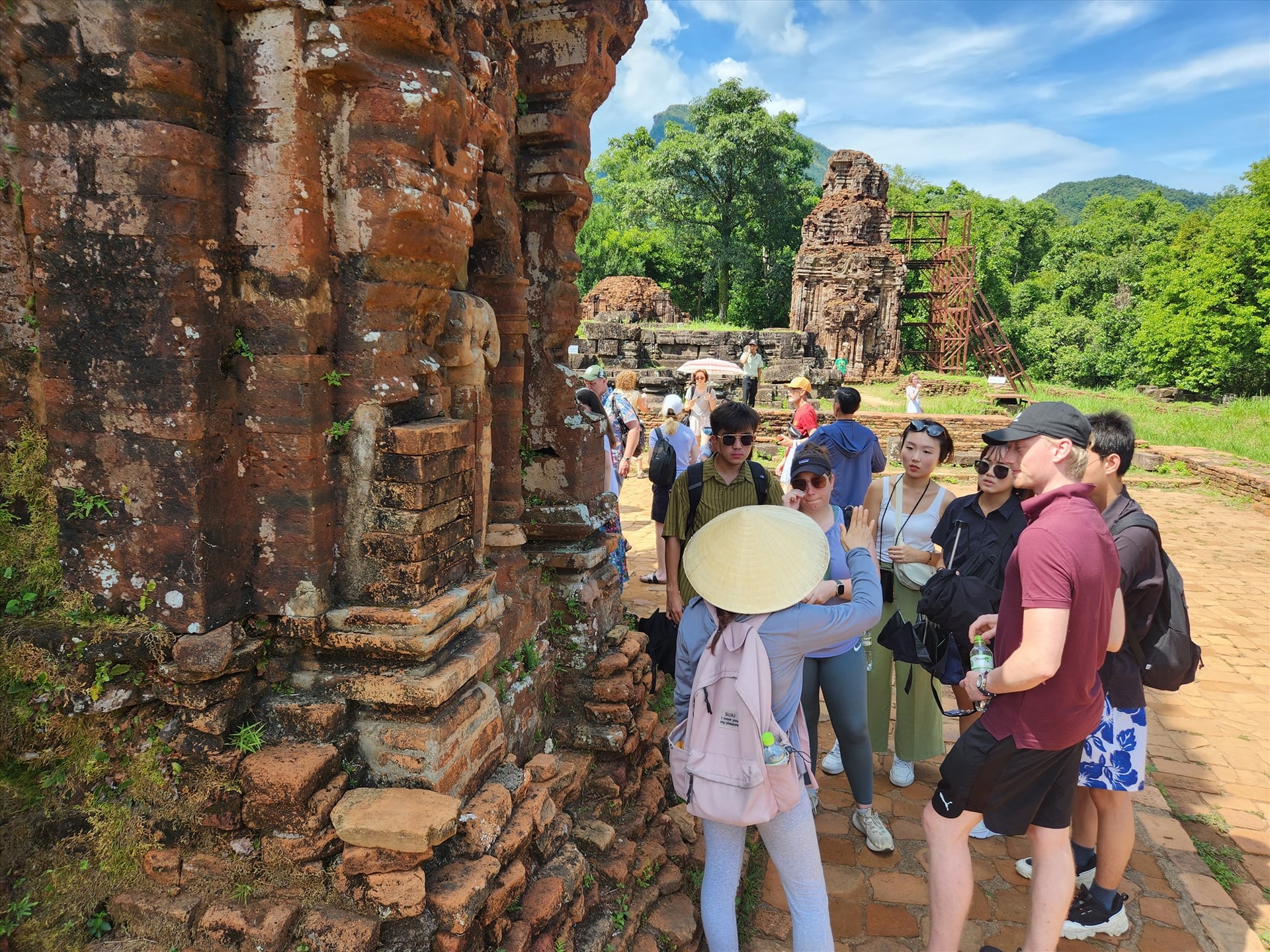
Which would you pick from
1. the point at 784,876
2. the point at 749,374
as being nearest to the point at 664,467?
the point at 784,876

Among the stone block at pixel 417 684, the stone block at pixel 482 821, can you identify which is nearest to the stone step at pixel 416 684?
the stone block at pixel 417 684

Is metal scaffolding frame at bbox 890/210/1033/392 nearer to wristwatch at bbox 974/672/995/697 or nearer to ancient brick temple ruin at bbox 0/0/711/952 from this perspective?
wristwatch at bbox 974/672/995/697

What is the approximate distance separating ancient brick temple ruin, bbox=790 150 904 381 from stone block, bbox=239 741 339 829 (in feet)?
89.4

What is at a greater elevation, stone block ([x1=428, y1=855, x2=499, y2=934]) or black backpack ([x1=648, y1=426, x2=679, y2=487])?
black backpack ([x1=648, y1=426, x2=679, y2=487])

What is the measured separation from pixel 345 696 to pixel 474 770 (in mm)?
554

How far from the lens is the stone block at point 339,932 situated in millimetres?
2086

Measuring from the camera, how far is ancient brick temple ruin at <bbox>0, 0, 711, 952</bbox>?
2.23 meters

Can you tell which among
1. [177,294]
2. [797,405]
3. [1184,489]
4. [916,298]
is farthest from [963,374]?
[177,294]

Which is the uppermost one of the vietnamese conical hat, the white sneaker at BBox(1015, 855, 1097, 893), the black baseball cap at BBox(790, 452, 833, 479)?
the black baseball cap at BBox(790, 452, 833, 479)

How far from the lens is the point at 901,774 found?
4.18 metres

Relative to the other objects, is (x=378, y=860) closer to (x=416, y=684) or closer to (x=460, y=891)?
(x=460, y=891)

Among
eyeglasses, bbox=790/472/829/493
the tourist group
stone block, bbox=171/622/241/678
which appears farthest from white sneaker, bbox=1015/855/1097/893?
stone block, bbox=171/622/241/678

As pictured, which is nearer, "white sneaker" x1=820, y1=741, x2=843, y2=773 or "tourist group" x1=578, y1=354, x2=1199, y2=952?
"tourist group" x1=578, y1=354, x2=1199, y2=952

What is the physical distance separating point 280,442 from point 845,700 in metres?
2.67
